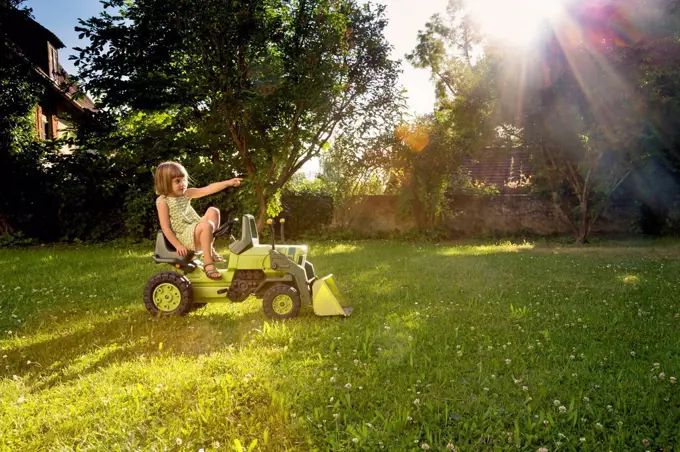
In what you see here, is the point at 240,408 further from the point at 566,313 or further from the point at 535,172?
the point at 535,172

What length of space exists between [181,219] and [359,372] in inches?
121

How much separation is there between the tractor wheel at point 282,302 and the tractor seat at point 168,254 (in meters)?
1.04

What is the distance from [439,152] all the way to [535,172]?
11.3ft

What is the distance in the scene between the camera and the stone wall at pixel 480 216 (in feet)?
62.2

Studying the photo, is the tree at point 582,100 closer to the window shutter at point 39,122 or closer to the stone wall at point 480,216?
the stone wall at point 480,216

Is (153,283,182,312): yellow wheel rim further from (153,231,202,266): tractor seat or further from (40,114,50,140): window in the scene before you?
(40,114,50,140): window

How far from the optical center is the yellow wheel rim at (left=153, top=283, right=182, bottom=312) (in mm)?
5895

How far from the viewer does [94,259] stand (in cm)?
1171

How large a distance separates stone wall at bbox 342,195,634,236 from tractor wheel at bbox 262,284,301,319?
521 inches

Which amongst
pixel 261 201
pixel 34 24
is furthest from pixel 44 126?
pixel 261 201

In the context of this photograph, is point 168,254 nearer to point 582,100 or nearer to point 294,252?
point 294,252

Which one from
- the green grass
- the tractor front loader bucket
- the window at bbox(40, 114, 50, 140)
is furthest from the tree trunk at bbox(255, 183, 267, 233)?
the window at bbox(40, 114, 50, 140)

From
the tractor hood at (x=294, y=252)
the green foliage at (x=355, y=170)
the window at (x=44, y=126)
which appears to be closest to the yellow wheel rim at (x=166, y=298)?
the tractor hood at (x=294, y=252)

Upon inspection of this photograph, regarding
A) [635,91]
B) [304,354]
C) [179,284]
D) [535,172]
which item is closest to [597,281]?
[304,354]
